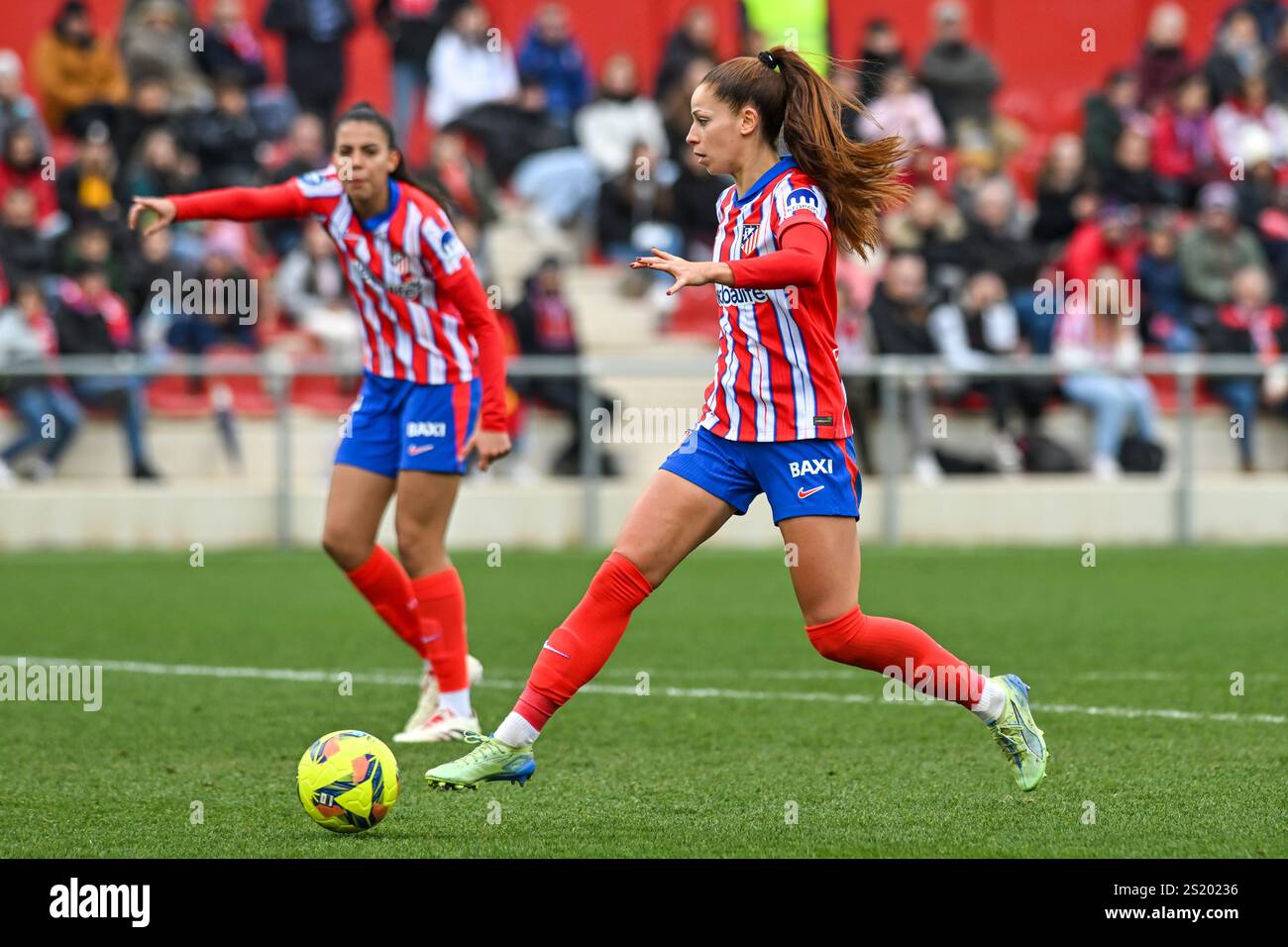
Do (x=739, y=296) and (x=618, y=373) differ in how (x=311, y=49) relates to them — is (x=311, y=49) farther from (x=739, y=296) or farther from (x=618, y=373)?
(x=739, y=296)

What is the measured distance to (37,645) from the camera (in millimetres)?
10438

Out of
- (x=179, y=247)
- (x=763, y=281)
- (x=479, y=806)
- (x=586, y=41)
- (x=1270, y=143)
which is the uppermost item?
(x=586, y=41)

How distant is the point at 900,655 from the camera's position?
607cm

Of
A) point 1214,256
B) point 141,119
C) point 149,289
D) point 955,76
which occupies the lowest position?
point 149,289

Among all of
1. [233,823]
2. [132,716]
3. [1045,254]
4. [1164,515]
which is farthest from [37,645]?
[1045,254]

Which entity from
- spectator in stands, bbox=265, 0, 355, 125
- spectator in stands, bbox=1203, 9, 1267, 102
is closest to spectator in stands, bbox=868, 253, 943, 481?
spectator in stands, bbox=1203, 9, 1267, 102

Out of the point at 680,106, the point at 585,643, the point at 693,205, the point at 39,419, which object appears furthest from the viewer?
the point at 680,106

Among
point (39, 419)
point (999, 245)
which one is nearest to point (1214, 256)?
point (999, 245)

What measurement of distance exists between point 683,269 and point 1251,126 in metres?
15.8

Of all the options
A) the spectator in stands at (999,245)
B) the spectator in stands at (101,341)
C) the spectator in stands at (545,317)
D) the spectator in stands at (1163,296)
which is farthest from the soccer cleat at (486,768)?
the spectator in stands at (1163,296)

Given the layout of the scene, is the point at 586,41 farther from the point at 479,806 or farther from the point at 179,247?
the point at 479,806

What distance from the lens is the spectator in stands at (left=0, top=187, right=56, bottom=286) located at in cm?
1631

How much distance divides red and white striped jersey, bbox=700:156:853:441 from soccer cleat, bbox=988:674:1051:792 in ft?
3.36

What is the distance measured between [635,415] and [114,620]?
17.1 feet
